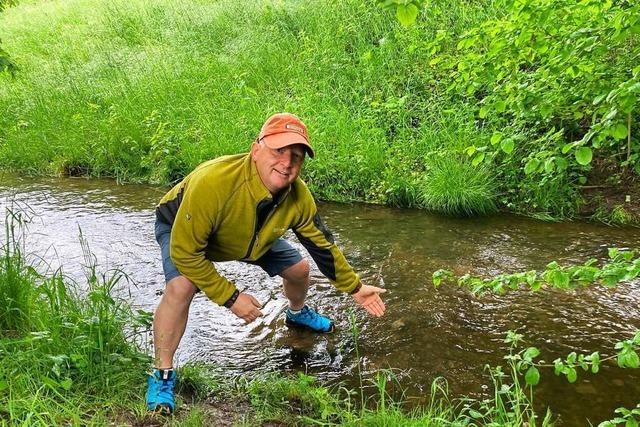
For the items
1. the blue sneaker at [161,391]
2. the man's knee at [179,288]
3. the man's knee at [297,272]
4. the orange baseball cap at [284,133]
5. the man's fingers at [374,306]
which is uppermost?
the orange baseball cap at [284,133]

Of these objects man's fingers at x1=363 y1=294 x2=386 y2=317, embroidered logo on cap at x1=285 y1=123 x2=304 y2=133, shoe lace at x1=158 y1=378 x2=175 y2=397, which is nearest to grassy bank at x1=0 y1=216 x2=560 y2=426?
shoe lace at x1=158 y1=378 x2=175 y2=397

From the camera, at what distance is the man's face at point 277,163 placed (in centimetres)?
311

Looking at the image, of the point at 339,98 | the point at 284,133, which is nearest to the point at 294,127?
the point at 284,133

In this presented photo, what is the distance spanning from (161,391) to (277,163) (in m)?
1.36

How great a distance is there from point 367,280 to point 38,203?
4.85 metres

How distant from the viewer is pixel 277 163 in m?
3.13

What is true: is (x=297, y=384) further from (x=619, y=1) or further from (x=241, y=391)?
(x=619, y=1)

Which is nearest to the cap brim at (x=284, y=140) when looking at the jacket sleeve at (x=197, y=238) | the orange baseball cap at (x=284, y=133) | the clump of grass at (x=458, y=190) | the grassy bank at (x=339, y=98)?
the orange baseball cap at (x=284, y=133)

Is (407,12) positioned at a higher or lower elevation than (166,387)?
higher

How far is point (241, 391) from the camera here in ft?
10.9

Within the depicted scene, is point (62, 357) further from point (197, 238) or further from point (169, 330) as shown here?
point (197, 238)

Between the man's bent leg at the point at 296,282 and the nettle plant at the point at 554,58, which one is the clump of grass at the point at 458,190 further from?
the man's bent leg at the point at 296,282

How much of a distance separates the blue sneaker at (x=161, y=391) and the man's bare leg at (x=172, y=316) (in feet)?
0.25

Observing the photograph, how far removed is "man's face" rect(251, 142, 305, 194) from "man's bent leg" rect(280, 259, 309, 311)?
0.85 meters
